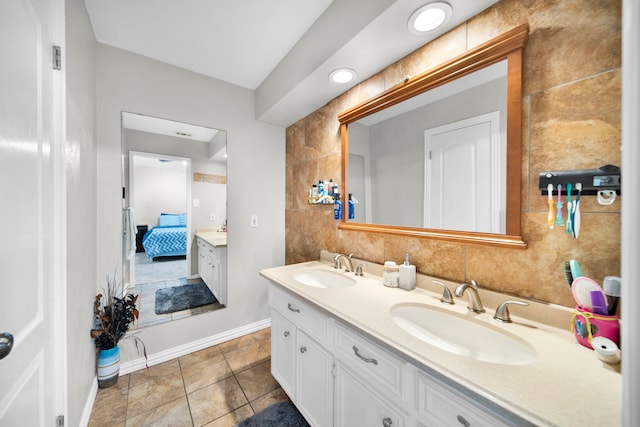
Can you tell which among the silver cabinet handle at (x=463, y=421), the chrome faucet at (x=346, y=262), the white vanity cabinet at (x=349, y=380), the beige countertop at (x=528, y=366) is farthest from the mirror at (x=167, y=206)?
A: the silver cabinet handle at (x=463, y=421)

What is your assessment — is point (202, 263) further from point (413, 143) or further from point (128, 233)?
point (413, 143)

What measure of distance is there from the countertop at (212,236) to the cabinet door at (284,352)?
3.21ft

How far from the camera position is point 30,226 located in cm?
78

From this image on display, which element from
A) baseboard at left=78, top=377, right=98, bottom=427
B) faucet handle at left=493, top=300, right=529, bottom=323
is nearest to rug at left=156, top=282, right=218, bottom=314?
baseboard at left=78, top=377, right=98, bottom=427

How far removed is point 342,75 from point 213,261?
1949 millimetres

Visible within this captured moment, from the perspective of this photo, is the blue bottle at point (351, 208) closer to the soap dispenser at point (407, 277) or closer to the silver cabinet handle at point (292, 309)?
the soap dispenser at point (407, 277)

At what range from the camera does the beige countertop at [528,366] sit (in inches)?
21.2

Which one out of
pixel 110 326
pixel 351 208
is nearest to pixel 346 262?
pixel 351 208

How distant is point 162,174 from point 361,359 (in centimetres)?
207

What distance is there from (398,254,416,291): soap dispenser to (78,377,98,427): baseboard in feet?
6.29

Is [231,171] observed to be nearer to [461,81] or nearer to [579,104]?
[461,81]

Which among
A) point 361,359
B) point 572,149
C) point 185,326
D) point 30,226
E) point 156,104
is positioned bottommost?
point 185,326

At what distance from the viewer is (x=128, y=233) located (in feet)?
6.07

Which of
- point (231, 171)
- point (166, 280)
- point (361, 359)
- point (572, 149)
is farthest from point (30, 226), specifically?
point (572, 149)
